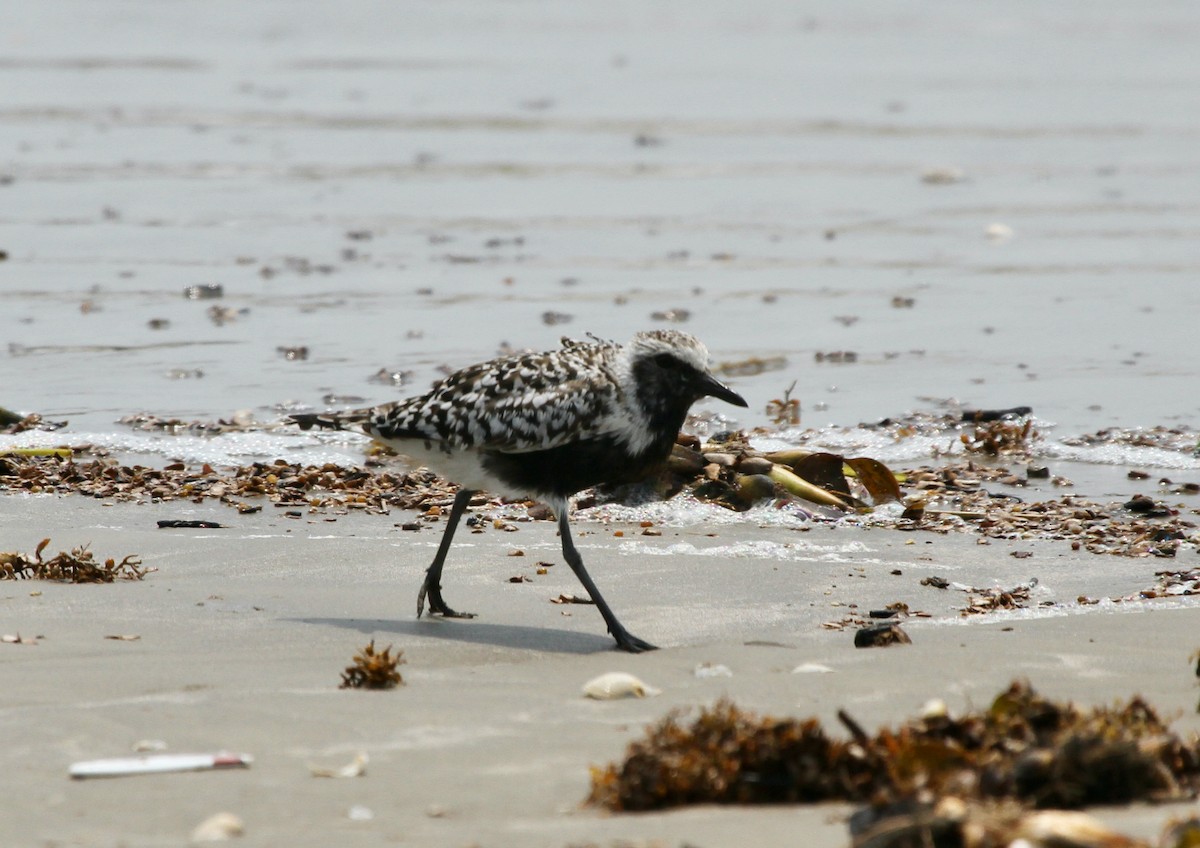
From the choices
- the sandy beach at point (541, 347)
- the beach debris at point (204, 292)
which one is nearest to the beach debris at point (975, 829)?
the sandy beach at point (541, 347)

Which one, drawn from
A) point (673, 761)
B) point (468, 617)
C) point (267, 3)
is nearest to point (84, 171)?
point (468, 617)

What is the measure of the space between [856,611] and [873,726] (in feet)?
6.21

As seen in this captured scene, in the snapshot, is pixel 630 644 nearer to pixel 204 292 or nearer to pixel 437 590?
pixel 437 590

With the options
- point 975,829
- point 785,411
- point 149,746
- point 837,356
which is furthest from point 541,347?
point 975,829

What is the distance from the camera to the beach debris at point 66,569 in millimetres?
6656

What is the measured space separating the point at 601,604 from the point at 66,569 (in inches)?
84.8

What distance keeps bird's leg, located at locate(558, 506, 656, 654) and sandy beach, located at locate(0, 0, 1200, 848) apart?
16cm

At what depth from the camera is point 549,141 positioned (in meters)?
21.1

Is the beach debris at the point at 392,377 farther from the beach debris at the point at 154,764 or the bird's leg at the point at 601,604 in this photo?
the beach debris at the point at 154,764

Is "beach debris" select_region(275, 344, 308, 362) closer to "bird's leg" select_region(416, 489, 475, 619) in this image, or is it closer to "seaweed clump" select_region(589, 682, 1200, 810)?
"bird's leg" select_region(416, 489, 475, 619)

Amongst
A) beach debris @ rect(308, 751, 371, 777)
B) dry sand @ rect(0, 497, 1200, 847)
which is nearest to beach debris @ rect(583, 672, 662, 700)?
dry sand @ rect(0, 497, 1200, 847)

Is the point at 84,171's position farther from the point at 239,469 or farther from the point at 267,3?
the point at 267,3

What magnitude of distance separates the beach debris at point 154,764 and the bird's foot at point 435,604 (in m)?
2.09

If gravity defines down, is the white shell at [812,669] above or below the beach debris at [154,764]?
above
